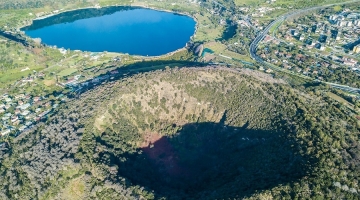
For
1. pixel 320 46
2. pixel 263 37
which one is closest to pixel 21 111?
pixel 263 37

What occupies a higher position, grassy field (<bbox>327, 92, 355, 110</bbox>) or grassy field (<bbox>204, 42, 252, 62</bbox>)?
grassy field (<bbox>327, 92, 355, 110</bbox>)

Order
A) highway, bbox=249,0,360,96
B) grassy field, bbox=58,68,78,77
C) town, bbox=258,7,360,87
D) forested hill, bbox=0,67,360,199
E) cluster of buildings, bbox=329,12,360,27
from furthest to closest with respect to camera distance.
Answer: cluster of buildings, bbox=329,12,360,27 < grassy field, bbox=58,68,78,77 < town, bbox=258,7,360,87 < highway, bbox=249,0,360,96 < forested hill, bbox=0,67,360,199

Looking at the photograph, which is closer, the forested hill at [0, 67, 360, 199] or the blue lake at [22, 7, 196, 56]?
the forested hill at [0, 67, 360, 199]

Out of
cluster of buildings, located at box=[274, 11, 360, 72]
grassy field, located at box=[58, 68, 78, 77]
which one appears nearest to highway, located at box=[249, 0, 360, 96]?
cluster of buildings, located at box=[274, 11, 360, 72]

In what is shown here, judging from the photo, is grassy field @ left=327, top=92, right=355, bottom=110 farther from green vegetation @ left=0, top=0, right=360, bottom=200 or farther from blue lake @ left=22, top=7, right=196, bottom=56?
blue lake @ left=22, top=7, right=196, bottom=56

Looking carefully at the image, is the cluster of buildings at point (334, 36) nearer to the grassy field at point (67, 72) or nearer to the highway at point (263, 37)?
the highway at point (263, 37)

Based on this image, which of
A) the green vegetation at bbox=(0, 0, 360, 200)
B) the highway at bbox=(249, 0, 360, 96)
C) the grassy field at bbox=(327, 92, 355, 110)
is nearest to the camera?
the green vegetation at bbox=(0, 0, 360, 200)

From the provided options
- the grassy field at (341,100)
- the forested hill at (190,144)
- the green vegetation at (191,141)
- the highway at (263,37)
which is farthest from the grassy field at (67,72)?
the grassy field at (341,100)
